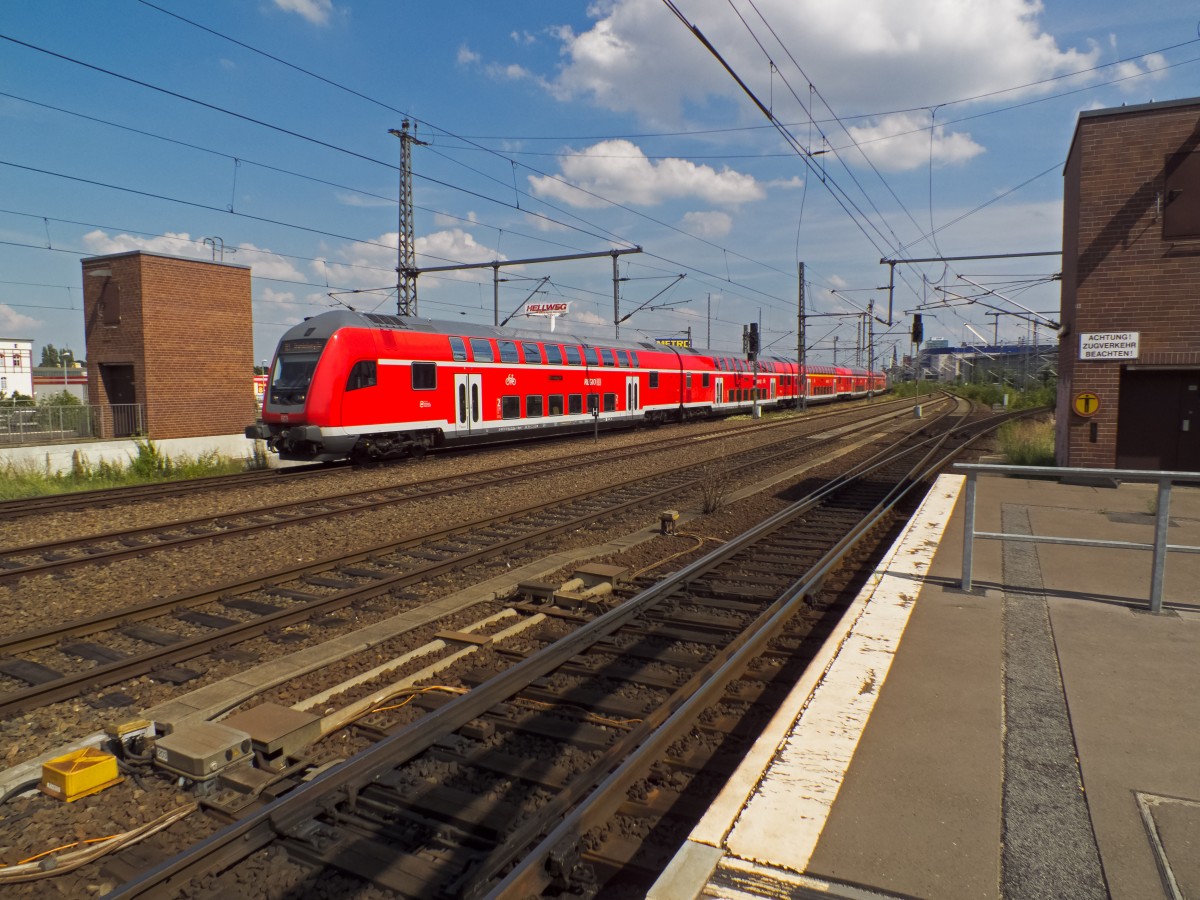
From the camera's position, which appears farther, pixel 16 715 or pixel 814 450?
pixel 814 450

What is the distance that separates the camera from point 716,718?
4.79 metres

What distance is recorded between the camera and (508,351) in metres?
21.3

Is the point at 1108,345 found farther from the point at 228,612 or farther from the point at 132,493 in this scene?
the point at 132,493

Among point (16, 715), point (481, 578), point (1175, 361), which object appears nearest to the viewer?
point (16, 715)

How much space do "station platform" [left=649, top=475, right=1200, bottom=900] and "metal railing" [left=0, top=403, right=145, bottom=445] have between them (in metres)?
23.8

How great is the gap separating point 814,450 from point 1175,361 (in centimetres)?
1003

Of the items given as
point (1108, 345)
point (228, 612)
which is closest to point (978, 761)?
point (228, 612)

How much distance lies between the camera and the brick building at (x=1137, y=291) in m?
12.4

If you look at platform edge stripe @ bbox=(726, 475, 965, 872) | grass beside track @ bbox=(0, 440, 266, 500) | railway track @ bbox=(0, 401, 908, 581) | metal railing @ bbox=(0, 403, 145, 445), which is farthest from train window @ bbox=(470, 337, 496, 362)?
platform edge stripe @ bbox=(726, 475, 965, 872)

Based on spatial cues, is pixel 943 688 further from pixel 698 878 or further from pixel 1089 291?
pixel 1089 291

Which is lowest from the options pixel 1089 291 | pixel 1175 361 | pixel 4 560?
pixel 4 560

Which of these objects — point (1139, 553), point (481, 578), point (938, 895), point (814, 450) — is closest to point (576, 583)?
point (481, 578)

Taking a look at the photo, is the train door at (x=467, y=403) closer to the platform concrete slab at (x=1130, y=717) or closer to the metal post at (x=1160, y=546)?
the platform concrete slab at (x=1130, y=717)

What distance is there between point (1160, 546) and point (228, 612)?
25.5ft
